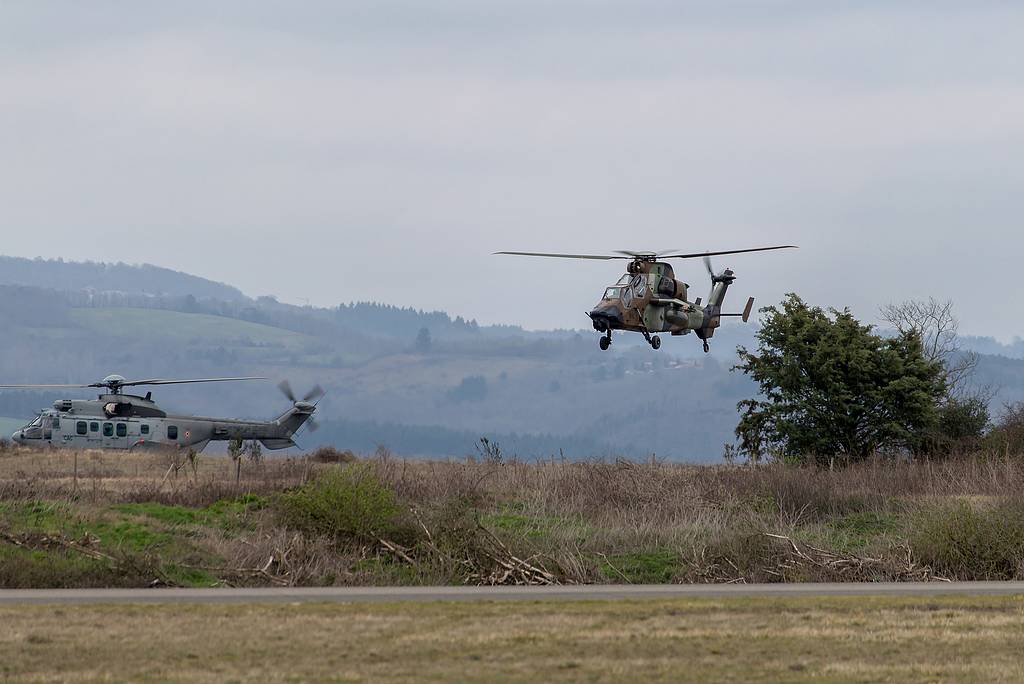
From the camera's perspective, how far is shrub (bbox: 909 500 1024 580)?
29156mm

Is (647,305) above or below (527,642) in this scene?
above

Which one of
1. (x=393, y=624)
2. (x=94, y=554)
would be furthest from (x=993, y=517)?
(x=94, y=554)

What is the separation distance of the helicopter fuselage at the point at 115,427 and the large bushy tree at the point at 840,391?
23153mm

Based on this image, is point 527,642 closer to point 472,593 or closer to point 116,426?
point 472,593

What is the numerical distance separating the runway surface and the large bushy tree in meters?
29.2

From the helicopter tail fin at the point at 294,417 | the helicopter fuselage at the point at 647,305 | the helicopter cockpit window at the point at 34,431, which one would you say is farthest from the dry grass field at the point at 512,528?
the helicopter tail fin at the point at 294,417

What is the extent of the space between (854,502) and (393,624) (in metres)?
21.1

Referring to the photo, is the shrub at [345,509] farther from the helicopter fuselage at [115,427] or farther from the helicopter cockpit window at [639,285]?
the helicopter fuselage at [115,427]

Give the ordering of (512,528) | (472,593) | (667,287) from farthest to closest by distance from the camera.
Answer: (667,287)
(512,528)
(472,593)

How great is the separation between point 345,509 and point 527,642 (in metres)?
12.0

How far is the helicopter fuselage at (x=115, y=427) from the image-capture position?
Answer: 60188 millimetres

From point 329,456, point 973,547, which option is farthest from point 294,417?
point 973,547

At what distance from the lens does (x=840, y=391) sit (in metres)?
55.9

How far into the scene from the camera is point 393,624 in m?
20.4
